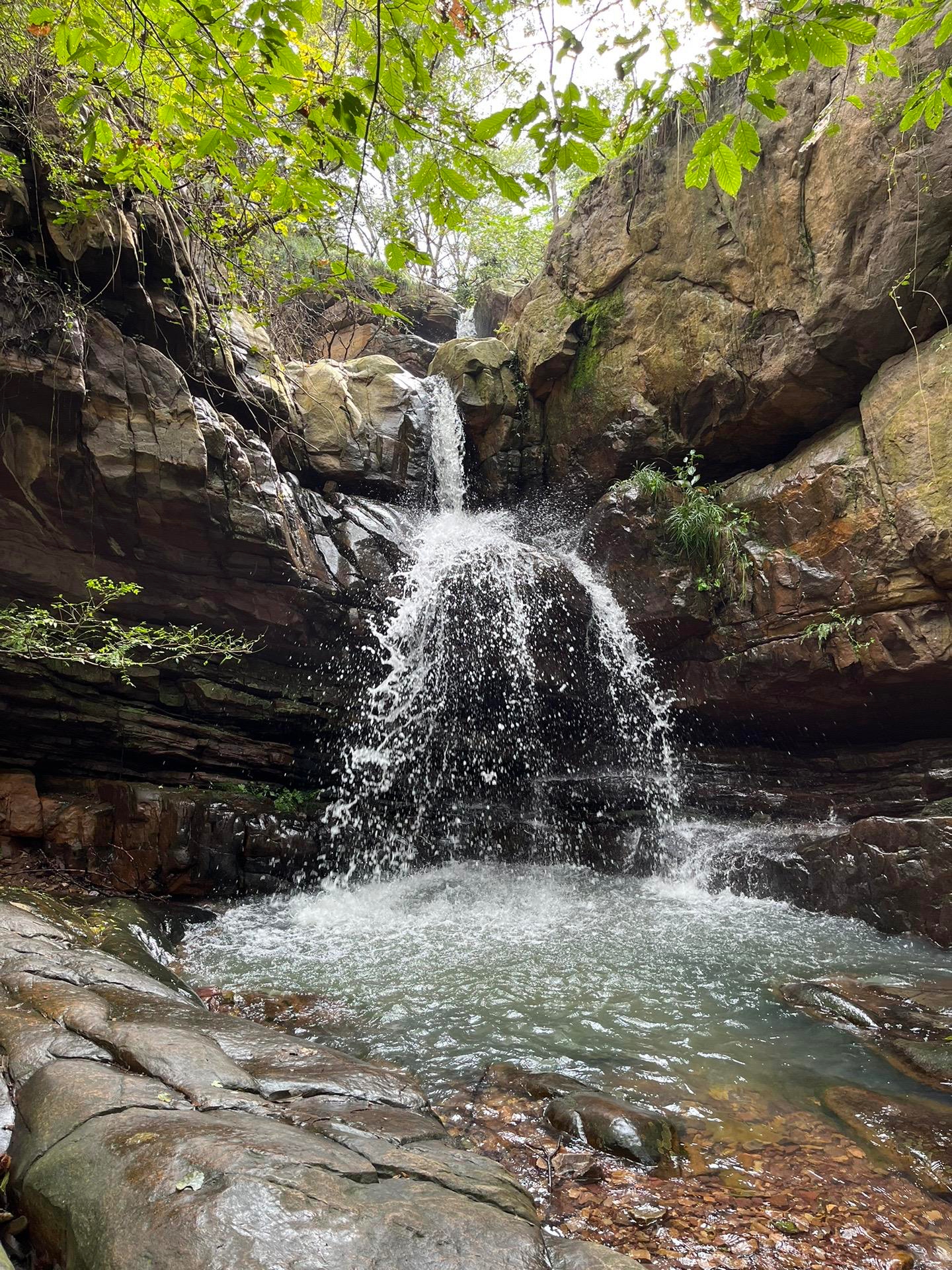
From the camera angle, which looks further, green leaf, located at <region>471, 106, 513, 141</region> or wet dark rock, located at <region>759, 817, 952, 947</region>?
wet dark rock, located at <region>759, 817, 952, 947</region>

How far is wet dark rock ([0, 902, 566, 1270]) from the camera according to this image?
1.55m

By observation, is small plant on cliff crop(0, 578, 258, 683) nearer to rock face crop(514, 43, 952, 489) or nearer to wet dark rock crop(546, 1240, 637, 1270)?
wet dark rock crop(546, 1240, 637, 1270)

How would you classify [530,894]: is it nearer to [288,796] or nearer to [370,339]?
[288,796]

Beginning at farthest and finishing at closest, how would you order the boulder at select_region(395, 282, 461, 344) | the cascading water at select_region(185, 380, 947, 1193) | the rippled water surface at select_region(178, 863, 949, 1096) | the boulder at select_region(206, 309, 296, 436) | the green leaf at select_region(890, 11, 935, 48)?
the boulder at select_region(395, 282, 461, 344) < the boulder at select_region(206, 309, 296, 436) < the cascading water at select_region(185, 380, 947, 1193) < the rippled water surface at select_region(178, 863, 949, 1096) < the green leaf at select_region(890, 11, 935, 48)

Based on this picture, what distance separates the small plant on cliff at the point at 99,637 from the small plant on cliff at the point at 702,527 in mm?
5160

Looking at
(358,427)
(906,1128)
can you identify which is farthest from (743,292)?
(906,1128)

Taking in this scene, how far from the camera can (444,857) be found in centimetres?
840

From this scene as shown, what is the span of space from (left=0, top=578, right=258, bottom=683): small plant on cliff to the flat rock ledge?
2916 mm

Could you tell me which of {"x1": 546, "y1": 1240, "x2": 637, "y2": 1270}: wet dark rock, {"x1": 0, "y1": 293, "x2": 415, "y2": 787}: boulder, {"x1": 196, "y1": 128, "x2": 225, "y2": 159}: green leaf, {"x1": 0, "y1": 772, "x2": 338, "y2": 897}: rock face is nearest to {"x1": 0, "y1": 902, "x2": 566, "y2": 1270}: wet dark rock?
{"x1": 546, "y1": 1240, "x2": 637, "y2": 1270}: wet dark rock

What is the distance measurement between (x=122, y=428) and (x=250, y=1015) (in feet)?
17.0

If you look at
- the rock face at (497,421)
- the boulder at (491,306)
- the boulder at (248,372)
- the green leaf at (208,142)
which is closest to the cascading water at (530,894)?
the rock face at (497,421)

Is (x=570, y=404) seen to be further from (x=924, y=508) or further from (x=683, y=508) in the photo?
(x=924, y=508)

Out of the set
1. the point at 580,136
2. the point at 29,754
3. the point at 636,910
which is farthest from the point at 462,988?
the point at 29,754

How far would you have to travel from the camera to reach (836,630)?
6.93 metres
